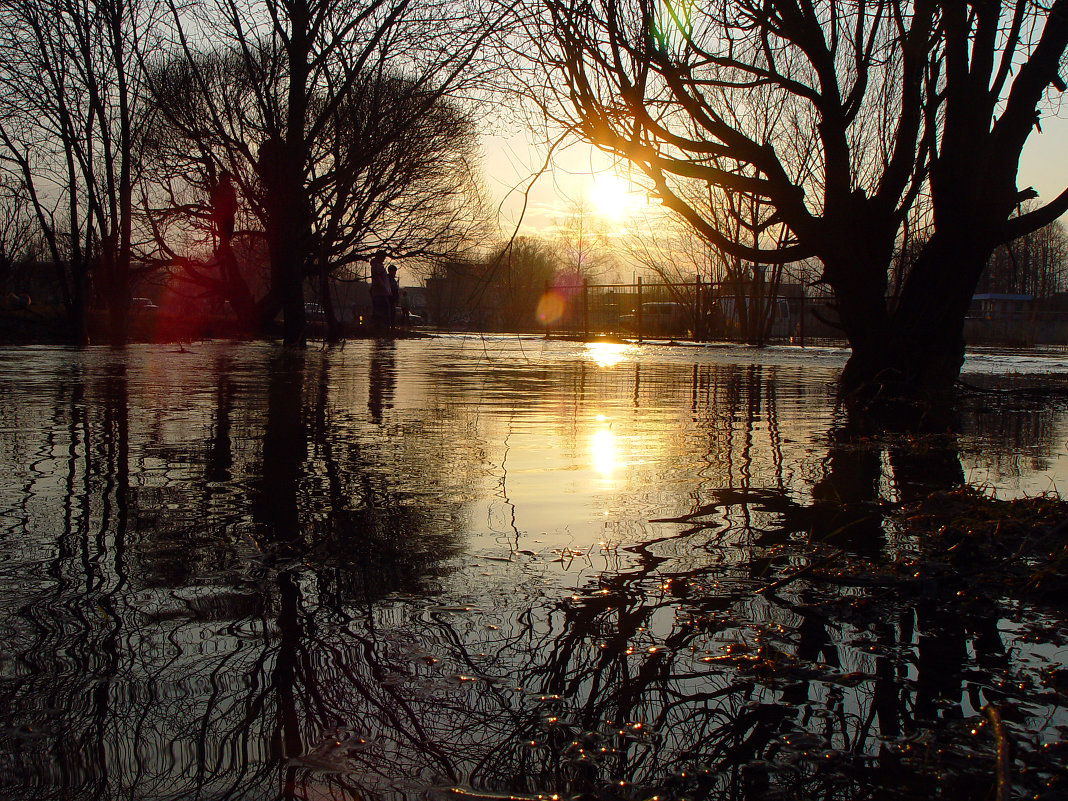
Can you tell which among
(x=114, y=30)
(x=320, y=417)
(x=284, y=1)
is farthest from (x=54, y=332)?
(x=320, y=417)

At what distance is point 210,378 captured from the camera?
9719mm

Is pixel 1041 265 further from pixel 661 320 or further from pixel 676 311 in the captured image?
pixel 661 320

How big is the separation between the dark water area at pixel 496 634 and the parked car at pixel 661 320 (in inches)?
1158

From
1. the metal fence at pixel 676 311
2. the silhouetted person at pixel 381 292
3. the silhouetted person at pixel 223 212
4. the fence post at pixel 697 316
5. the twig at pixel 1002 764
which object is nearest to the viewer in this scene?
the twig at pixel 1002 764

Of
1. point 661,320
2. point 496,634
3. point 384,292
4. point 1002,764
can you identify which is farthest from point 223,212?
point 1002,764

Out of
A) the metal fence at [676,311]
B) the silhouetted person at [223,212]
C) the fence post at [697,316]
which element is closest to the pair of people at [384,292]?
the silhouetted person at [223,212]

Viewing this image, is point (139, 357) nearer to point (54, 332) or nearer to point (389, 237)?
point (54, 332)

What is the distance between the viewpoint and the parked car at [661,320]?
3525 cm

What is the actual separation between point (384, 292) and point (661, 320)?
15954mm

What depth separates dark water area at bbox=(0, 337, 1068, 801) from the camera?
1.49 m

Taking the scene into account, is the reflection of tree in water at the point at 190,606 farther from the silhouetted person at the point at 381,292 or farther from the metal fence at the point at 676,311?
the metal fence at the point at 676,311

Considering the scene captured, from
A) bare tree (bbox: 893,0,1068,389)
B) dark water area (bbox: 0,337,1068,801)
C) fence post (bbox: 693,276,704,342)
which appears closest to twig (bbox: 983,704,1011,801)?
dark water area (bbox: 0,337,1068,801)

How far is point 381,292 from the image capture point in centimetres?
2694

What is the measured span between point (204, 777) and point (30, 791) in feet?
0.82
